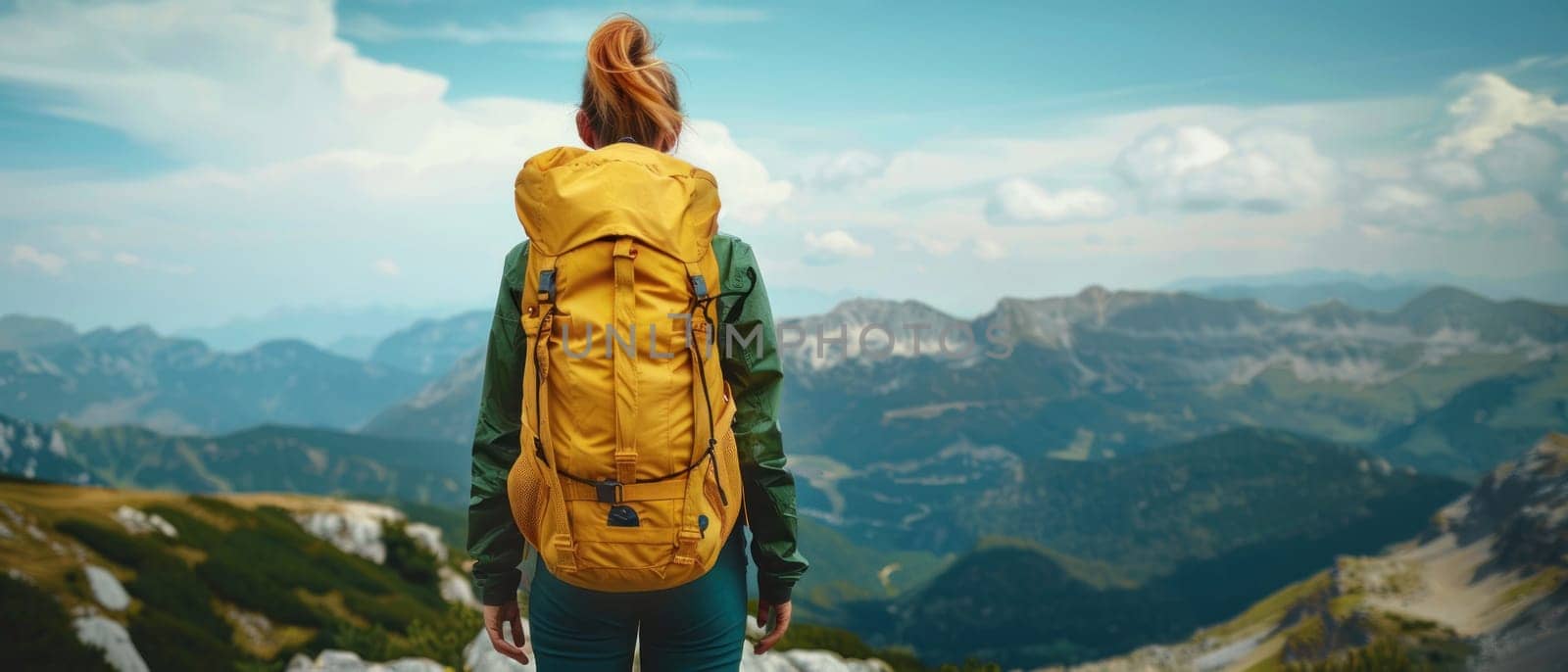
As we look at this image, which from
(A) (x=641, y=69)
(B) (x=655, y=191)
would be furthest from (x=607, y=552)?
(A) (x=641, y=69)

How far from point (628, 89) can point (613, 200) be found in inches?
22.1

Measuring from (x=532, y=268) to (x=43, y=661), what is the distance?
46.3ft

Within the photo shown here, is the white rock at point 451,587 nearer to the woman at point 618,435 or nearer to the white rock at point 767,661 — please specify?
the white rock at point 767,661

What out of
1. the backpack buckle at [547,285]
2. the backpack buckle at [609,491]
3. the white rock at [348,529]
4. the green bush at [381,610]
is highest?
the backpack buckle at [547,285]

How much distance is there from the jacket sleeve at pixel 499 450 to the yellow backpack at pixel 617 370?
10.0 inches

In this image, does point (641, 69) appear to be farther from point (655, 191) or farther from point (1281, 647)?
point (1281, 647)

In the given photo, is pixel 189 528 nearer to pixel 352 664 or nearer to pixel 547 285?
pixel 352 664

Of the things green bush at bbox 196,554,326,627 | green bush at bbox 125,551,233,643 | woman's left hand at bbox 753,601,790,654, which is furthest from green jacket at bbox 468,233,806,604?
green bush at bbox 196,554,326,627

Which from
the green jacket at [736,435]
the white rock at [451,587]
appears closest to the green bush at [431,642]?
the green jacket at [736,435]

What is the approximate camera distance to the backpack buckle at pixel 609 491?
10.4ft

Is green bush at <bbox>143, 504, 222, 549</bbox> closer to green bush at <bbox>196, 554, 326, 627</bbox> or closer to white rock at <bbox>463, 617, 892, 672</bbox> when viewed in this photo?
green bush at <bbox>196, 554, 326, 627</bbox>

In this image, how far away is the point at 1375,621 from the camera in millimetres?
101562

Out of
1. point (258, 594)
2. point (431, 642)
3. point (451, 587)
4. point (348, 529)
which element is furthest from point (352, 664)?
point (348, 529)

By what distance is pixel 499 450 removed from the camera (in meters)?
3.65
